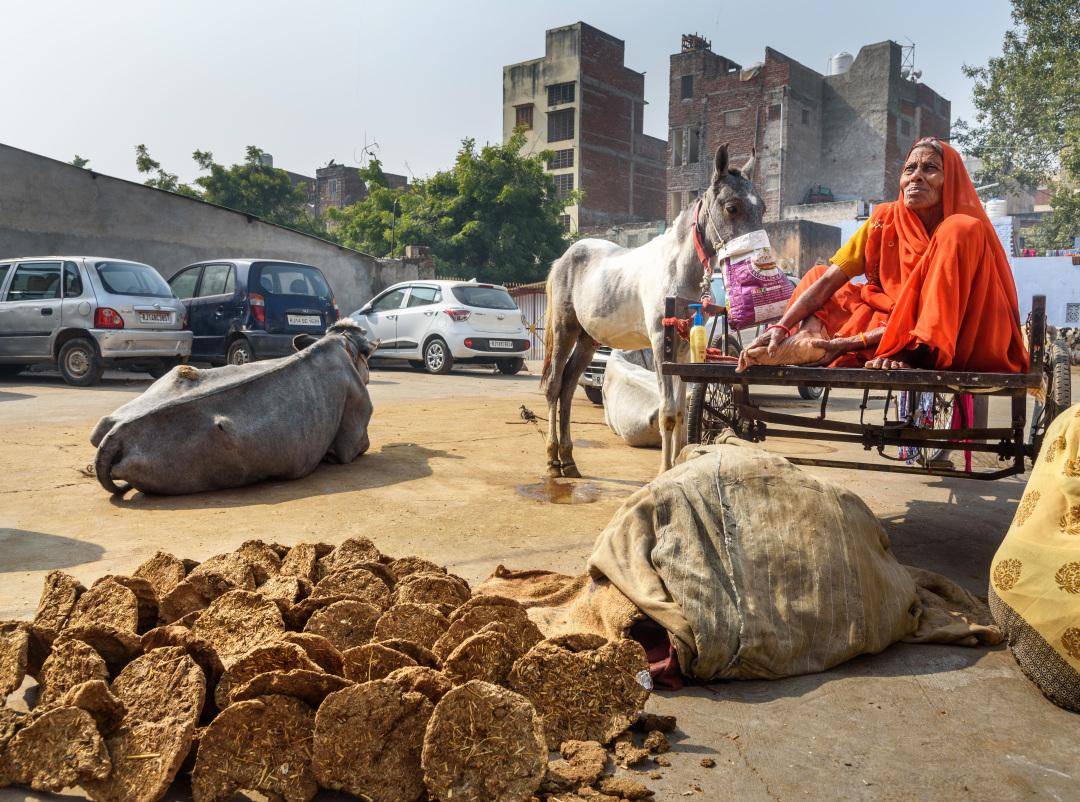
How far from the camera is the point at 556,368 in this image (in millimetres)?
6582

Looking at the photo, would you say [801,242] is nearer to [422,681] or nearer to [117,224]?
[117,224]

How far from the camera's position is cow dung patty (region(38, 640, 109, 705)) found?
2324mm

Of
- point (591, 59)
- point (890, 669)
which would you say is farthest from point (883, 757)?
point (591, 59)

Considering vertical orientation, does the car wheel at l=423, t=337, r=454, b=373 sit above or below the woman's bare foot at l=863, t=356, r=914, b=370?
below

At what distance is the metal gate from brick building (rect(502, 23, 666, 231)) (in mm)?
15940

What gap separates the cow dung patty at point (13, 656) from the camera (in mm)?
2355

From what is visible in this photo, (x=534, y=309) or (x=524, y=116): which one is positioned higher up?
(x=524, y=116)

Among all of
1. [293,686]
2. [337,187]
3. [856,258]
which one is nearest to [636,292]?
[856,258]

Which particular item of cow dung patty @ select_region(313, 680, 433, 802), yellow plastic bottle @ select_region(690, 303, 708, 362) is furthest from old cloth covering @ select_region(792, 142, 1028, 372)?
cow dung patty @ select_region(313, 680, 433, 802)

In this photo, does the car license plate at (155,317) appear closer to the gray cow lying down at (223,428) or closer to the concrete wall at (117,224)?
the concrete wall at (117,224)

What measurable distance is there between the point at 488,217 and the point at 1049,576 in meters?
25.1

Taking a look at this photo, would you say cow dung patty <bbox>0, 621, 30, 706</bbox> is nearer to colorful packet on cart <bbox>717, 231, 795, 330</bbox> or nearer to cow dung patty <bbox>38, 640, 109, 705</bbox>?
cow dung patty <bbox>38, 640, 109, 705</bbox>

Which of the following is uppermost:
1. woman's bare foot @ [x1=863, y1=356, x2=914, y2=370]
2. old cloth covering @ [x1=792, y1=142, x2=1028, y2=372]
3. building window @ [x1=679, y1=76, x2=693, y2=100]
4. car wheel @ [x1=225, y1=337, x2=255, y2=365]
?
building window @ [x1=679, y1=76, x2=693, y2=100]

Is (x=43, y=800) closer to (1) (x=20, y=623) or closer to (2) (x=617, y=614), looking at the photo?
(1) (x=20, y=623)
